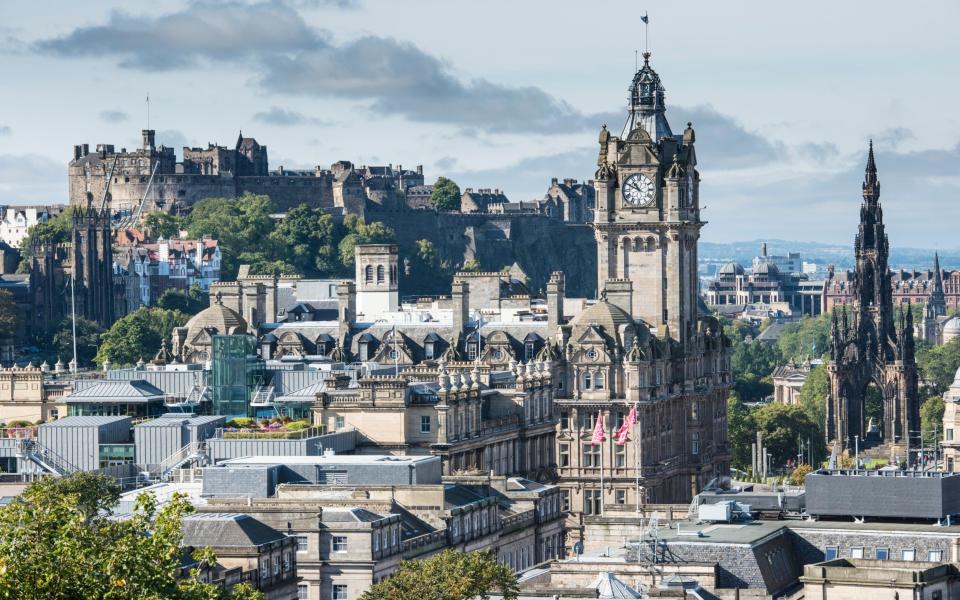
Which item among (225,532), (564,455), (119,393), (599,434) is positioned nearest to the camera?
(225,532)

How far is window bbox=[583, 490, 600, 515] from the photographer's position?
162 meters

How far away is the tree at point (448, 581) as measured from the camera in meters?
94.9

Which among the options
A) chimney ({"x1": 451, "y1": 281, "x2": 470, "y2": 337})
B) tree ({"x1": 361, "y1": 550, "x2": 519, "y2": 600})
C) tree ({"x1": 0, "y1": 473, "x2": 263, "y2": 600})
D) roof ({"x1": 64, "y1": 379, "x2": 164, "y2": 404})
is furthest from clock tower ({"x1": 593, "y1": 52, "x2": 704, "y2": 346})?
tree ({"x1": 0, "y1": 473, "x2": 263, "y2": 600})

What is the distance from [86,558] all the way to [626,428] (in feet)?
260

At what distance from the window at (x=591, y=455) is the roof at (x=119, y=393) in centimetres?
2656

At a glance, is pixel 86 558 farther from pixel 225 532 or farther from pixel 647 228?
pixel 647 228

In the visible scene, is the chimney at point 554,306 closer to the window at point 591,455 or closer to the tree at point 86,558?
the window at point 591,455

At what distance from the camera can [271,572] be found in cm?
10056

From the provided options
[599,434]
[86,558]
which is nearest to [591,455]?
[599,434]

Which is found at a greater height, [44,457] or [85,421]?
[85,421]

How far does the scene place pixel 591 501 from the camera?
535 ft

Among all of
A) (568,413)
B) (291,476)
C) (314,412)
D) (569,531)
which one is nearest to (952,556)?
(291,476)

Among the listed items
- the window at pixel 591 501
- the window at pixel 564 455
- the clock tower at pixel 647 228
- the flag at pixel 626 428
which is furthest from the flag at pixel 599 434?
the clock tower at pixel 647 228

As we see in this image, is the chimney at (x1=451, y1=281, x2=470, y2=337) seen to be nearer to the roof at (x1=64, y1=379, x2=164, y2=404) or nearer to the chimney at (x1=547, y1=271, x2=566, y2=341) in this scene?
the chimney at (x1=547, y1=271, x2=566, y2=341)
